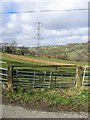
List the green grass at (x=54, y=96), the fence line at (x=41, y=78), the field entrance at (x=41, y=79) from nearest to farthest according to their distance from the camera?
the green grass at (x=54, y=96), the fence line at (x=41, y=78), the field entrance at (x=41, y=79)

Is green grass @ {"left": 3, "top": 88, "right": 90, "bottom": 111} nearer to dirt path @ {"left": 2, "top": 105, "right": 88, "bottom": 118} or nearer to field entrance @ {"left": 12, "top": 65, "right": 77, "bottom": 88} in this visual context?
field entrance @ {"left": 12, "top": 65, "right": 77, "bottom": 88}

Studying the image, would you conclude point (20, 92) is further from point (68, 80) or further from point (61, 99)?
point (68, 80)

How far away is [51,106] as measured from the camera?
1077 centimetres

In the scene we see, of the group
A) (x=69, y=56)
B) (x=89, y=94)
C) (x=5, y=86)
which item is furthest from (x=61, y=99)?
(x=69, y=56)

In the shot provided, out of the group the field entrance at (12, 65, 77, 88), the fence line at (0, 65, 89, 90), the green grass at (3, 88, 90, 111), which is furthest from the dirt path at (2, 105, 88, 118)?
the field entrance at (12, 65, 77, 88)

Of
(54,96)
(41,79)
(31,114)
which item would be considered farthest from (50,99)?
(41,79)

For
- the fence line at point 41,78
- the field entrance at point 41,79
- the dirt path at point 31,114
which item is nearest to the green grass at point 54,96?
the fence line at point 41,78

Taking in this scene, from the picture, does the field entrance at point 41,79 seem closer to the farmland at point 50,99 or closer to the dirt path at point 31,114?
the farmland at point 50,99

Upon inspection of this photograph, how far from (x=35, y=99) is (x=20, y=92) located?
1.49 metres

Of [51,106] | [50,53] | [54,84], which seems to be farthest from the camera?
[50,53]

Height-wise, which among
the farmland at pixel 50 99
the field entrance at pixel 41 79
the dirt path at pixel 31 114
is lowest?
the dirt path at pixel 31 114

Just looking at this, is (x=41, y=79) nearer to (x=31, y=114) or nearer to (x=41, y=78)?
(x=41, y=78)

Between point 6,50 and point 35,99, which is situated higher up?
point 6,50

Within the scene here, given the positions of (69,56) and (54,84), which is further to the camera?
(69,56)
